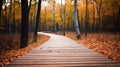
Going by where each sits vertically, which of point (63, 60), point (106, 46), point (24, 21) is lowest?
point (106, 46)

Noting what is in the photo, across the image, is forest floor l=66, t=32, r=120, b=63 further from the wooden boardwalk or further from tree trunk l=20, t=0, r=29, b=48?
tree trunk l=20, t=0, r=29, b=48

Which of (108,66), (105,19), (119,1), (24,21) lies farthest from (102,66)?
(105,19)

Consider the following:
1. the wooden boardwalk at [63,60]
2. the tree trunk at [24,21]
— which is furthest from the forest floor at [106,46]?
the tree trunk at [24,21]

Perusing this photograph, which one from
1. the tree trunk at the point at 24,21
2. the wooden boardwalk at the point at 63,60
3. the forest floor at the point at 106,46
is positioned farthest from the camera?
the tree trunk at the point at 24,21

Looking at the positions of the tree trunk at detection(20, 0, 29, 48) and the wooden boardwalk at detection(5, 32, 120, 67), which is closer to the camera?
the wooden boardwalk at detection(5, 32, 120, 67)

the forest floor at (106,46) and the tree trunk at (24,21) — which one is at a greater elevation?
the tree trunk at (24,21)

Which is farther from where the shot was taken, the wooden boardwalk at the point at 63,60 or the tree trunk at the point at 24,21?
the tree trunk at the point at 24,21

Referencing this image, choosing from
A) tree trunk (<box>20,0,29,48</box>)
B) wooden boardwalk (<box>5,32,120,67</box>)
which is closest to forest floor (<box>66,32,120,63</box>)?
wooden boardwalk (<box>5,32,120,67</box>)

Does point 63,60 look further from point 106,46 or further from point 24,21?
point 24,21

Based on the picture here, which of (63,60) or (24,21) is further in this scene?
(24,21)

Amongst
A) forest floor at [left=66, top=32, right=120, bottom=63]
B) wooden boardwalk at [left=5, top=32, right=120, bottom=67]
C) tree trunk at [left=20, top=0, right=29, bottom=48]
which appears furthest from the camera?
tree trunk at [left=20, top=0, right=29, bottom=48]

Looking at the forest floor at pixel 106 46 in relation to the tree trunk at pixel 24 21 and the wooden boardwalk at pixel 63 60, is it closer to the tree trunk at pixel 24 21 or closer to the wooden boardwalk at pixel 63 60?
the wooden boardwalk at pixel 63 60

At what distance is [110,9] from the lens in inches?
1971

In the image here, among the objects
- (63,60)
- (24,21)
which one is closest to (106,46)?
(24,21)
